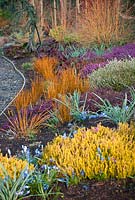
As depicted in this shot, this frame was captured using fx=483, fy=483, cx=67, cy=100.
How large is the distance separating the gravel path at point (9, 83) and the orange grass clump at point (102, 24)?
7.17 feet

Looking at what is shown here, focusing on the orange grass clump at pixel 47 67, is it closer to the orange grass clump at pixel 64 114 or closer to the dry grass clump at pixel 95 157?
the orange grass clump at pixel 64 114

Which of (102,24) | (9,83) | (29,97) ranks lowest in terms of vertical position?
(9,83)

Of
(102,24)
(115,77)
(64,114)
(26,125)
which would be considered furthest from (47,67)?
(26,125)

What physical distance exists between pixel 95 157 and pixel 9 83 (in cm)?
635

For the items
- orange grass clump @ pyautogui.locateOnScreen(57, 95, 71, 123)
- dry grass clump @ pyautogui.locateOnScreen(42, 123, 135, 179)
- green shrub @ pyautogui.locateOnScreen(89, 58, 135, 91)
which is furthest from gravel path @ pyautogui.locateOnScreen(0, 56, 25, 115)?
dry grass clump @ pyautogui.locateOnScreen(42, 123, 135, 179)

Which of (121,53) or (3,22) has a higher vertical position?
(121,53)

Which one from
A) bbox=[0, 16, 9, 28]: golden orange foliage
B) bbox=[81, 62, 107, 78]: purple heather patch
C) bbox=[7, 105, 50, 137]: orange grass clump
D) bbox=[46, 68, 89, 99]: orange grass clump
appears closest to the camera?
bbox=[7, 105, 50, 137]: orange grass clump

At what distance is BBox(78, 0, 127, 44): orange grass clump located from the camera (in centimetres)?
1249

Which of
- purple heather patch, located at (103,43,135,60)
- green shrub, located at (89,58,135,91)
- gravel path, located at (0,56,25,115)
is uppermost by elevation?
green shrub, located at (89,58,135,91)

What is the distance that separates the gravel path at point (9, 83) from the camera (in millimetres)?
7955

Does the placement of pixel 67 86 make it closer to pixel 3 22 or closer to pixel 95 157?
pixel 95 157

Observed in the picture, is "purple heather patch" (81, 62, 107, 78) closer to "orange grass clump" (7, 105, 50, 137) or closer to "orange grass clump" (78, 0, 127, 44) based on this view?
Result: "orange grass clump" (78, 0, 127, 44)

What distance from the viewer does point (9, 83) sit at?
970 cm

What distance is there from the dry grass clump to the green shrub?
9.94 feet
